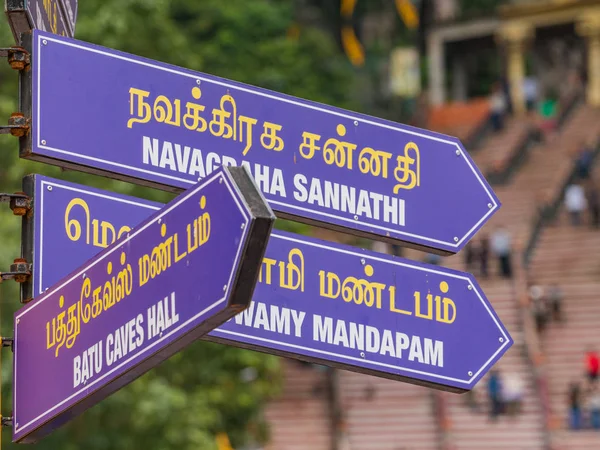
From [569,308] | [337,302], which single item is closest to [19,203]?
[337,302]

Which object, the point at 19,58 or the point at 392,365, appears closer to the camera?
the point at 19,58

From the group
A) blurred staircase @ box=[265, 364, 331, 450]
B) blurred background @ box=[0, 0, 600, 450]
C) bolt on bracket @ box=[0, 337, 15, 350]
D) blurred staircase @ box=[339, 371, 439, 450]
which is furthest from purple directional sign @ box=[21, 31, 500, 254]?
blurred staircase @ box=[265, 364, 331, 450]

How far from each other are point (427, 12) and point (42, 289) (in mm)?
51157

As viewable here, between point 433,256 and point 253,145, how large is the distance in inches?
1043

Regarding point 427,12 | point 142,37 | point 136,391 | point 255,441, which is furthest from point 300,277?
point 427,12

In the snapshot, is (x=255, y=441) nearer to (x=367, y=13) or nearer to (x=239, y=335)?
(x=239, y=335)

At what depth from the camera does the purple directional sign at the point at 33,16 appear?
16.9 feet

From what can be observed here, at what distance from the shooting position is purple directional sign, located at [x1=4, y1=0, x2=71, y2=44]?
5.14 meters

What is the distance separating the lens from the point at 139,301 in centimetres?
456

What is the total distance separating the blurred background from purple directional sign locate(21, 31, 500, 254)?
37.1ft

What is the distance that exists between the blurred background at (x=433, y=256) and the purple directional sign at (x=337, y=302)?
11.5 m

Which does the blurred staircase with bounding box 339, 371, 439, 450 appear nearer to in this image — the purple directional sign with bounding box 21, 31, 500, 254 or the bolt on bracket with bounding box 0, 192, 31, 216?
the purple directional sign with bounding box 21, 31, 500, 254

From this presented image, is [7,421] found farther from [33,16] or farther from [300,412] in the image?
[300,412]

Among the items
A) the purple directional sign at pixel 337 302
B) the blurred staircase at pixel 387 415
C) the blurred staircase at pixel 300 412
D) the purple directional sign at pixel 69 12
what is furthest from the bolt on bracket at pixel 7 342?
the blurred staircase at pixel 300 412
